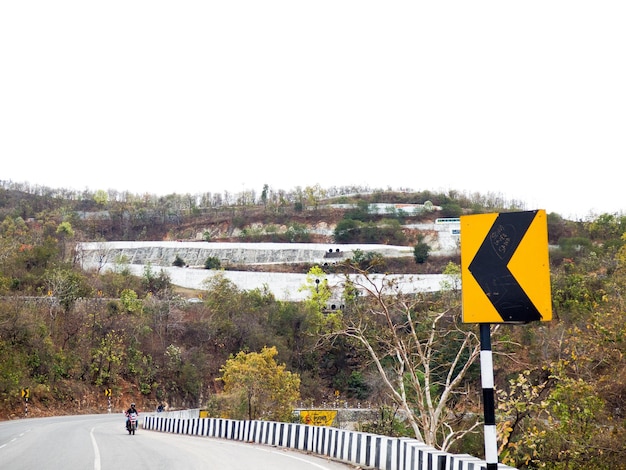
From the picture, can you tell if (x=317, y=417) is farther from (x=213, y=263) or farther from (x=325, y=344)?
(x=213, y=263)

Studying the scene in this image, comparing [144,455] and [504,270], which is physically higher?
[504,270]

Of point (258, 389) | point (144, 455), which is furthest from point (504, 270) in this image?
point (258, 389)

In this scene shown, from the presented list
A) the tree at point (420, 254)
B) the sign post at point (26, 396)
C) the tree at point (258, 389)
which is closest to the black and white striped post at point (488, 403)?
the tree at point (258, 389)

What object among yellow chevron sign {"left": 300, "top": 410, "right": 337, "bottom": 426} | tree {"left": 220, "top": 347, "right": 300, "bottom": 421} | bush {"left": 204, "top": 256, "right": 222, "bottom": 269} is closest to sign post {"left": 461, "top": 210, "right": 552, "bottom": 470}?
tree {"left": 220, "top": 347, "right": 300, "bottom": 421}

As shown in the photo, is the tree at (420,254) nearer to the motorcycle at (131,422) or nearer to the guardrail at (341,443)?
the guardrail at (341,443)

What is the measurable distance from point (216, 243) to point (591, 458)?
86227mm

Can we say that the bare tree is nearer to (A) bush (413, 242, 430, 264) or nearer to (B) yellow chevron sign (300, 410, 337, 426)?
(B) yellow chevron sign (300, 410, 337, 426)

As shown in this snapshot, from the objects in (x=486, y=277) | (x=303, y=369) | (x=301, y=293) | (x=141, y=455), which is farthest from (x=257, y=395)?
(x=301, y=293)

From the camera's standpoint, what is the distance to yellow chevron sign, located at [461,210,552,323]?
557cm

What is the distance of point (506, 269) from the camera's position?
565cm

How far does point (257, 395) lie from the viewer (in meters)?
37.7

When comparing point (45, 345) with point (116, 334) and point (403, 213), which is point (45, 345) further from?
point (403, 213)

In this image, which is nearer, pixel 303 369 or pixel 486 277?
pixel 486 277

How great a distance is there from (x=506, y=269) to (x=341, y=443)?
11.9 m
